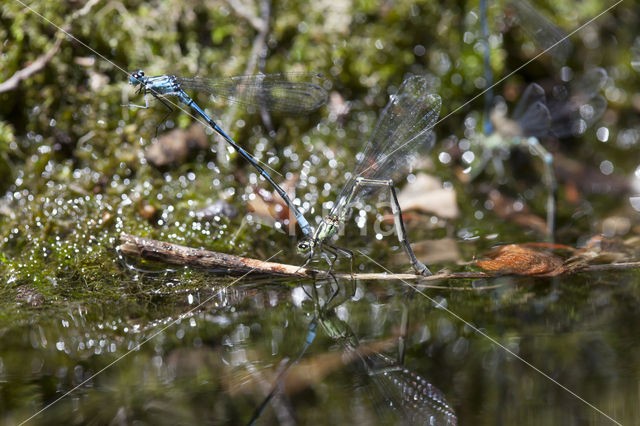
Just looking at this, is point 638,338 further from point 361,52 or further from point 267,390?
point 361,52

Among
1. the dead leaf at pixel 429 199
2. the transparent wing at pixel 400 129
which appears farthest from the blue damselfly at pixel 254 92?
the dead leaf at pixel 429 199

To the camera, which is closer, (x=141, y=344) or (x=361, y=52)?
(x=141, y=344)

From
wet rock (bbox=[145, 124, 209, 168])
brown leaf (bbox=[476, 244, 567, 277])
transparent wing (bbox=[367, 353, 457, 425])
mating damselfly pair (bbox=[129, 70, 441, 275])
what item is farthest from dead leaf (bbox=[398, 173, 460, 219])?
transparent wing (bbox=[367, 353, 457, 425])

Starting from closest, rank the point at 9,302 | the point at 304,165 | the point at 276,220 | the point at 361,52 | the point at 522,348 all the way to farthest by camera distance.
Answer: the point at 522,348 < the point at 9,302 < the point at 276,220 < the point at 304,165 < the point at 361,52

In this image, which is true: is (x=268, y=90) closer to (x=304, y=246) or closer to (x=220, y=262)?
(x=304, y=246)

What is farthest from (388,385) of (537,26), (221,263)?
(537,26)

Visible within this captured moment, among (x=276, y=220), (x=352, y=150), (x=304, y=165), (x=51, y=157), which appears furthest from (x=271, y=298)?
(x=51, y=157)

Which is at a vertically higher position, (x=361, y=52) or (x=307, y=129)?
(x=361, y=52)
